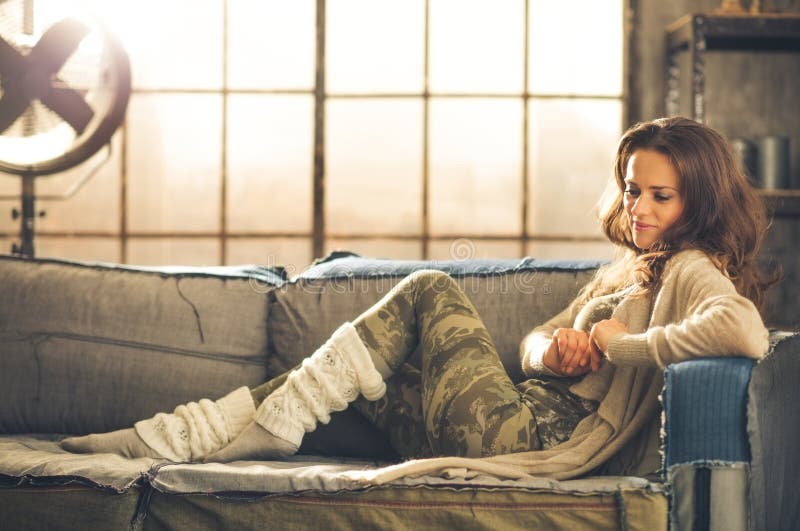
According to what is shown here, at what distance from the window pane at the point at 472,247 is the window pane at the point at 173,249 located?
0.83 meters

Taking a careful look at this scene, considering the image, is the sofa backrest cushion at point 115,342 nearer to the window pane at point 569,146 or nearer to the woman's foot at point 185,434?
the woman's foot at point 185,434

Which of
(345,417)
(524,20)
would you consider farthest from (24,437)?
(524,20)

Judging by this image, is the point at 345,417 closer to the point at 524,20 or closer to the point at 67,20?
the point at 67,20

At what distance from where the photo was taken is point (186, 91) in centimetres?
353

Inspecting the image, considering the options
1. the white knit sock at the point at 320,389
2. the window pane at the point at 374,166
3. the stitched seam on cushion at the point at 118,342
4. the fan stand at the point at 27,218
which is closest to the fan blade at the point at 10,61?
the fan stand at the point at 27,218

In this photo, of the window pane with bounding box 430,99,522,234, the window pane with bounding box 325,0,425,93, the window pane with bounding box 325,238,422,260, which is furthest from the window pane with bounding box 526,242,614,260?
the window pane with bounding box 325,0,425,93

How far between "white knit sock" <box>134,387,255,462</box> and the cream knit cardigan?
37 cm

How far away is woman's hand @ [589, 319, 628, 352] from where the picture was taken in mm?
1645

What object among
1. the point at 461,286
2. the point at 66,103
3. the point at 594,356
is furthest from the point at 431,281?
the point at 66,103

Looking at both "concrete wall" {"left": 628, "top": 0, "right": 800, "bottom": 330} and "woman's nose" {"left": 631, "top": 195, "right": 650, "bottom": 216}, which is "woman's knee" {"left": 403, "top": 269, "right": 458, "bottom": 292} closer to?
"woman's nose" {"left": 631, "top": 195, "right": 650, "bottom": 216}

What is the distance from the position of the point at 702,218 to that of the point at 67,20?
1797 millimetres

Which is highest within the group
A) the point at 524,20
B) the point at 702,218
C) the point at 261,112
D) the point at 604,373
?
the point at 524,20

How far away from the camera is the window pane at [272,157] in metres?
3.52

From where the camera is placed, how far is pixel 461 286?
2.09 metres
